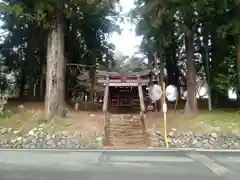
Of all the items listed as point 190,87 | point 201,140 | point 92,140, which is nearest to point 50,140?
point 92,140

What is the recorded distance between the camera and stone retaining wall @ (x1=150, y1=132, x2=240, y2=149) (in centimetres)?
1855

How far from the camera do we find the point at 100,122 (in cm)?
2109

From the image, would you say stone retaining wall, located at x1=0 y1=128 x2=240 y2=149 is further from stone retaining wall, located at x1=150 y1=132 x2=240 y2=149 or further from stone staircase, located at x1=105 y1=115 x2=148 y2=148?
stone staircase, located at x1=105 y1=115 x2=148 y2=148

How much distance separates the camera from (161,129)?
19781 millimetres

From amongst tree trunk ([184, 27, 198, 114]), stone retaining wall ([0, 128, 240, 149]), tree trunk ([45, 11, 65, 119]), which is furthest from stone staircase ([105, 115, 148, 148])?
tree trunk ([184, 27, 198, 114])

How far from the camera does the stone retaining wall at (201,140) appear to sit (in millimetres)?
18547

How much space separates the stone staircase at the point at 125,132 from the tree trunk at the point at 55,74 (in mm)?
2919

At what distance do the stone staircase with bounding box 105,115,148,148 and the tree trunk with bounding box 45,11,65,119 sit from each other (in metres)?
2.92

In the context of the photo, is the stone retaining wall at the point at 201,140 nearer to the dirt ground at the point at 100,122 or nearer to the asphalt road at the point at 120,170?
the dirt ground at the point at 100,122

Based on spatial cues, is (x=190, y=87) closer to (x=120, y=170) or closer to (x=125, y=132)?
(x=125, y=132)

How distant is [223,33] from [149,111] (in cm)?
772

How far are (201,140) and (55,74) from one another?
331 inches

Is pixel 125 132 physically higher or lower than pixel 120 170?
higher

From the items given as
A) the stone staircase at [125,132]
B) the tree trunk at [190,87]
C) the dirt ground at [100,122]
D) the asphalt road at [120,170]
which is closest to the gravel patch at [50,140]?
the dirt ground at [100,122]
